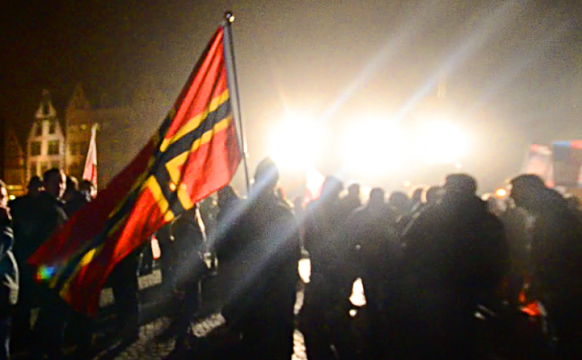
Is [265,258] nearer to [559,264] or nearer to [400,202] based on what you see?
[559,264]

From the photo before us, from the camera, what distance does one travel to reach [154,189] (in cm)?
447

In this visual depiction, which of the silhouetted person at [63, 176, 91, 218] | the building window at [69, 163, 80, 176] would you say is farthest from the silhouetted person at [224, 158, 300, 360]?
the building window at [69, 163, 80, 176]

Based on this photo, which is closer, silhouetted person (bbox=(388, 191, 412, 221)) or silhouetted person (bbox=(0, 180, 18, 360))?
silhouetted person (bbox=(0, 180, 18, 360))

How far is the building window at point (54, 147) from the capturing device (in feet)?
202

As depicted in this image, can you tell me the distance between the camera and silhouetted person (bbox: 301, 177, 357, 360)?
→ 7.29 m

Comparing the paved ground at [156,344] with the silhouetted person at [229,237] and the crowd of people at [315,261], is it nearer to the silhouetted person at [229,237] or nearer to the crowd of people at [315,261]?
the crowd of people at [315,261]

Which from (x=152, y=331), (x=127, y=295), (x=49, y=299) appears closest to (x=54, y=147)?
(x=152, y=331)

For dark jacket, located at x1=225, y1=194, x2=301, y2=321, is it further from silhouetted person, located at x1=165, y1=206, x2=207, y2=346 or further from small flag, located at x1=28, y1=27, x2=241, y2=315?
silhouetted person, located at x1=165, y1=206, x2=207, y2=346

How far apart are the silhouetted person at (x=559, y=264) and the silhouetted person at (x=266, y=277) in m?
2.17

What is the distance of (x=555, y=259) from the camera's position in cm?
500

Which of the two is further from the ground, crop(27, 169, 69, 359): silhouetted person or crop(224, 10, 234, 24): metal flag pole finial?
crop(224, 10, 234, 24): metal flag pole finial

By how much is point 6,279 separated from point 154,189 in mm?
1503

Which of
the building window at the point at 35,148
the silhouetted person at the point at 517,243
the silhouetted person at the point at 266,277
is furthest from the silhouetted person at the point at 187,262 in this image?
the building window at the point at 35,148

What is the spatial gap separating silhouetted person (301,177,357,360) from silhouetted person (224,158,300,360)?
2.30 meters
